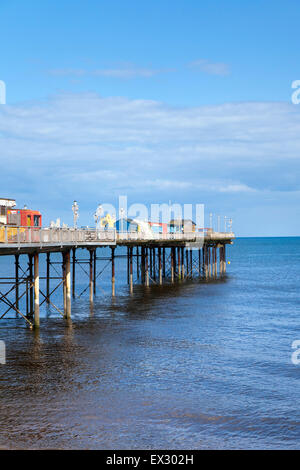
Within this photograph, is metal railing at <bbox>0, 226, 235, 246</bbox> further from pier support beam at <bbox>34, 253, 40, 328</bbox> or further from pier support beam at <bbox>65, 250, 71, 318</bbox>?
→ pier support beam at <bbox>65, 250, 71, 318</bbox>

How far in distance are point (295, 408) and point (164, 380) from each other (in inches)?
215

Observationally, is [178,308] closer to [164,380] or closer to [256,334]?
[256,334]

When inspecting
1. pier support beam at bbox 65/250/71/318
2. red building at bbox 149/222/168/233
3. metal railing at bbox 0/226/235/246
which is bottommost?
pier support beam at bbox 65/250/71/318

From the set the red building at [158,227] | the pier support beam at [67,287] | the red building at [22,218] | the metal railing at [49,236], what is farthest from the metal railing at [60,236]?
the red building at [158,227]

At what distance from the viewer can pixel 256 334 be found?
106ft

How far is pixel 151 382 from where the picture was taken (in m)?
21.5

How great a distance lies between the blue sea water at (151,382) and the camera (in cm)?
1620

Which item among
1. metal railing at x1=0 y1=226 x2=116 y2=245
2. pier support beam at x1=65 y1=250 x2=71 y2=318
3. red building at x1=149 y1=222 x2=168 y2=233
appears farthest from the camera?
red building at x1=149 y1=222 x2=168 y2=233

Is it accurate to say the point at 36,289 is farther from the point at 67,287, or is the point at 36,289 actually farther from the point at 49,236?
the point at 67,287

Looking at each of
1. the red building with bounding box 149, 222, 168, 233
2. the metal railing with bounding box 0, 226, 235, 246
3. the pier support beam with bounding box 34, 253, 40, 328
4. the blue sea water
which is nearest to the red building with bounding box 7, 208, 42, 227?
the metal railing with bounding box 0, 226, 235, 246

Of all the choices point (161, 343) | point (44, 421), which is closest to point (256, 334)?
point (161, 343)

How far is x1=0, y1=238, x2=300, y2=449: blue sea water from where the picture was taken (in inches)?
638

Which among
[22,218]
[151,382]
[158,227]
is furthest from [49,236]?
[158,227]
